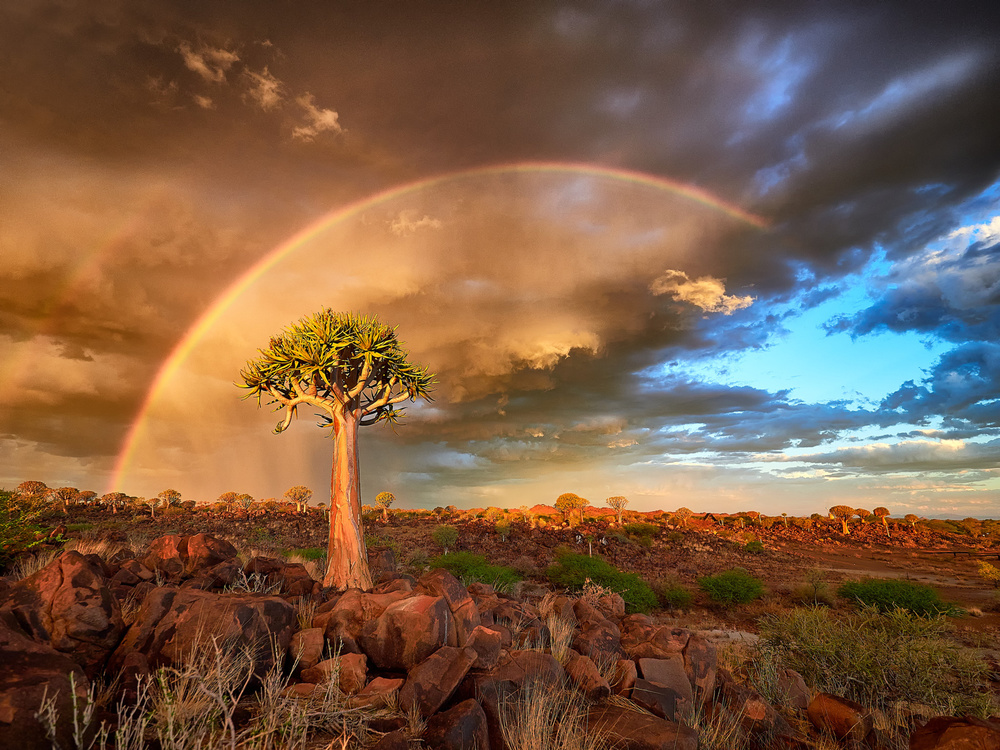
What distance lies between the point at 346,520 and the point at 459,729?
32.3 feet

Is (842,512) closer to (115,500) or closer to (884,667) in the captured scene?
(884,667)

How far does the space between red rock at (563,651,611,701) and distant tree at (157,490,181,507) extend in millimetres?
59193

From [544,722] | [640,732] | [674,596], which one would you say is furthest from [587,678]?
[674,596]

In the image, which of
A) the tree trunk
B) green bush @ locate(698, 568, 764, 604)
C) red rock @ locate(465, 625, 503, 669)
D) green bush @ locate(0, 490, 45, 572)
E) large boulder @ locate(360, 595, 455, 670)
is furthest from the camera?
green bush @ locate(698, 568, 764, 604)

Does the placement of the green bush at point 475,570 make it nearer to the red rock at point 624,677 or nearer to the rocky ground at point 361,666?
the rocky ground at point 361,666

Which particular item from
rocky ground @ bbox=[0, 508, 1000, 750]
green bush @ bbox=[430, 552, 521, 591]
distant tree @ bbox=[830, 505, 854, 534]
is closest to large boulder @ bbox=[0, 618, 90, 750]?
rocky ground @ bbox=[0, 508, 1000, 750]

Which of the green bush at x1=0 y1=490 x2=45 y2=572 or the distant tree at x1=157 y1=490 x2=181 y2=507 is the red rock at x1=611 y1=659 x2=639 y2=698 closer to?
the green bush at x1=0 y1=490 x2=45 y2=572

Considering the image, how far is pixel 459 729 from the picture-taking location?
15.7 feet

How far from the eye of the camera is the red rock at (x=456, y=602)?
6731mm

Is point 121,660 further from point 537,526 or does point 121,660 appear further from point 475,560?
point 537,526

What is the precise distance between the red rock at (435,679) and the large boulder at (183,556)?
20.1 ft

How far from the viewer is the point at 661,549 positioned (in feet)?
119

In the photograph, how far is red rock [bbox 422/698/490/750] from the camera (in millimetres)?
4719

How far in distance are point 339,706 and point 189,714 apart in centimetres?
143
